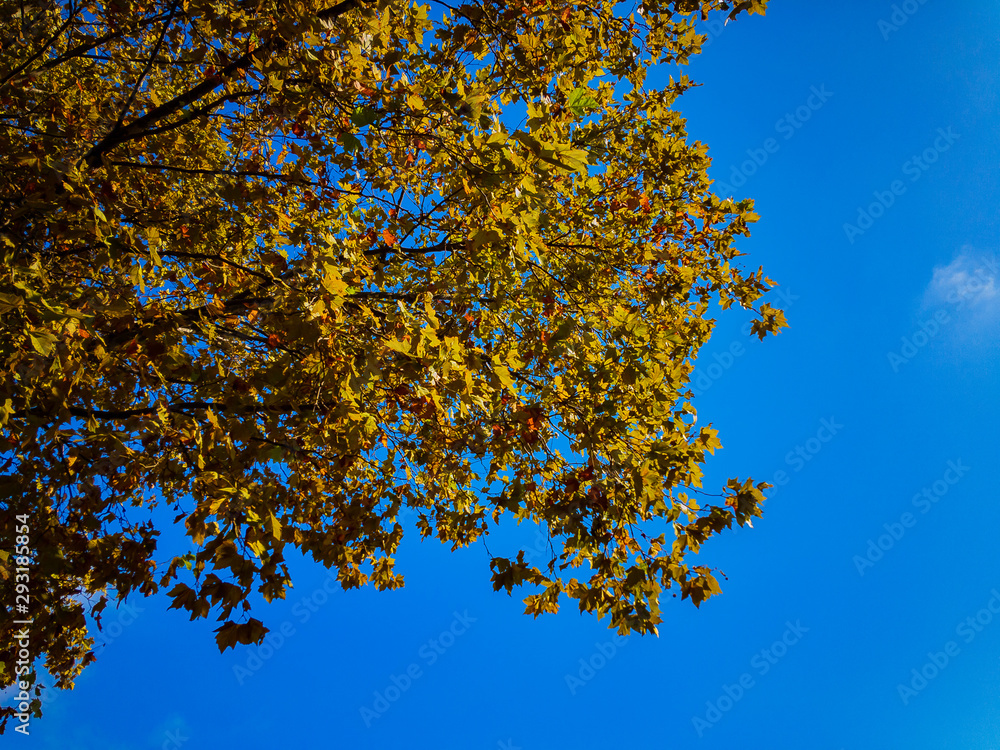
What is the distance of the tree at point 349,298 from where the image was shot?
3389 millimetres

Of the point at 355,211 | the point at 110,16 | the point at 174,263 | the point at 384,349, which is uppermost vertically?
the point at 110,16

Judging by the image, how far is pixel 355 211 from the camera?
573 cm

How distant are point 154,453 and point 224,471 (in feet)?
3.53

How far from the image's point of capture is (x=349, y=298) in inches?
140

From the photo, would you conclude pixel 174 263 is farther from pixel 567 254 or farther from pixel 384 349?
pixel 567 254

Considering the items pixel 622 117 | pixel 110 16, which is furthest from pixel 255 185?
pixel 622 117

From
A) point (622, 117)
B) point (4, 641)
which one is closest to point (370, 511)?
point (4, 641)

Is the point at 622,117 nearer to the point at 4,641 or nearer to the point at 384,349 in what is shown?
the point at 384,349

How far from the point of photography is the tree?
3389 millimetres

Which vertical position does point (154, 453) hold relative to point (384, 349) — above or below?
above

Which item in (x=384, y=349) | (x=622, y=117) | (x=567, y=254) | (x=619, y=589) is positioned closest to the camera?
(x=384, y=349)

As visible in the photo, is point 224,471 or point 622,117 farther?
point 622,117

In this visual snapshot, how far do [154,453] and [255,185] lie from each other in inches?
106

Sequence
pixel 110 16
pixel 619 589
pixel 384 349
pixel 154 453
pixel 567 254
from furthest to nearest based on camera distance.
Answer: pixel 567 254 < pixel 110 16 < pixel 154 453 < pixel 619 589 < pixel 384 349
